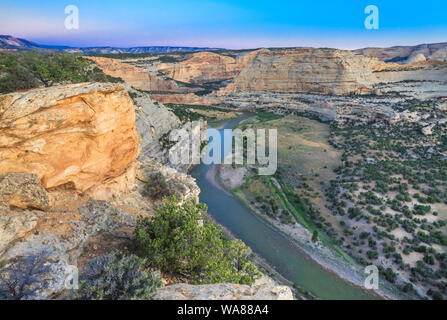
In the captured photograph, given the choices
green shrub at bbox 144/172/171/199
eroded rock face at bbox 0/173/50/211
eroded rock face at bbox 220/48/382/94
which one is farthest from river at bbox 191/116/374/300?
eroded rock face at bbox 220/48/382/94

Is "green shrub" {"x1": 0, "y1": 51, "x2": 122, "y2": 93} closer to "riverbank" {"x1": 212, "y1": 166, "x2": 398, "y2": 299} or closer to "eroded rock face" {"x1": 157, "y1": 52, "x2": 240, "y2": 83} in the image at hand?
"riverbank" {"x1": 212, "y1": 166, "x2": 398, "y2": 299}

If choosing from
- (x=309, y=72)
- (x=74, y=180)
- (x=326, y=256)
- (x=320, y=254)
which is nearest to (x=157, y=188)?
(x=74, y=180)

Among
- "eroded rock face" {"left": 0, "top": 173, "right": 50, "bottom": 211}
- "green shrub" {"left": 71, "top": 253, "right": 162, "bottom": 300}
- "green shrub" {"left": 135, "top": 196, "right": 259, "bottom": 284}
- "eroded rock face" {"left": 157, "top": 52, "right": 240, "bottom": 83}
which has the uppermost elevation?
"eroded rock face" {"left": 157, "top": 52, "right": 240, "bottom": 83}

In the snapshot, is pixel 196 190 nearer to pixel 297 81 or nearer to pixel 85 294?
pixel 85 294

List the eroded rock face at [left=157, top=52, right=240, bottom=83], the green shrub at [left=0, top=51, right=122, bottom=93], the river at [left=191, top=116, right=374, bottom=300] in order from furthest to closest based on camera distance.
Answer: the eroded rock face at [left=157, top=52, right=240, bottom=83], the river at [left=191, top=116, right=374, bottom=300], the green shrub at [left=0, top=51, right=122, bottom=93]

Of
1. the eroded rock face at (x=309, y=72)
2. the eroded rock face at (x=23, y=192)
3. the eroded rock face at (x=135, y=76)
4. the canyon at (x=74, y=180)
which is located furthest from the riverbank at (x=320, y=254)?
the eroded rock face at (x=135, y=76)

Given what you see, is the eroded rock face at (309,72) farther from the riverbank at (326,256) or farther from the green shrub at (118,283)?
the green shrub at (118,283)

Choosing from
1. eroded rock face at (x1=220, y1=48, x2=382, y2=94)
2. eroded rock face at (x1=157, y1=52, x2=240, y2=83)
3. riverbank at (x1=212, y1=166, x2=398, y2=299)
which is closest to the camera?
riverbank at (x1=212, y1=166, x2=398, y2=299)
